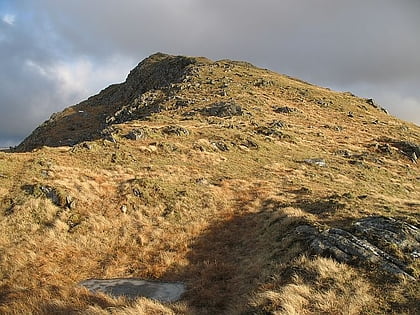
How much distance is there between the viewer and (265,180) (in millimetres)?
30922

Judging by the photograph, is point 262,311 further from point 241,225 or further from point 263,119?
Answer: point 263,119

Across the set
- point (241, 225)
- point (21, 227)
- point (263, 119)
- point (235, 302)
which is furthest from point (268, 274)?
point (263, 119)

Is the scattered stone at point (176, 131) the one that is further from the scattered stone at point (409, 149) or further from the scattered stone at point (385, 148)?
the scattered stone at point (409, 149)

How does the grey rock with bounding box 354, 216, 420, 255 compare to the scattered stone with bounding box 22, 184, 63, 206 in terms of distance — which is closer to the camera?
the grey rock with bounding box 354, 216, 420, 255

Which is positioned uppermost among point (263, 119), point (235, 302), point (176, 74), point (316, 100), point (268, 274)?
point (176, 74)

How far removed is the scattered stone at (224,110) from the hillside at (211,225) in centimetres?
1238

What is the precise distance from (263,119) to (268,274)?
154 ft

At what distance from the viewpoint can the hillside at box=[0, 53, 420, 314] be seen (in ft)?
40.1

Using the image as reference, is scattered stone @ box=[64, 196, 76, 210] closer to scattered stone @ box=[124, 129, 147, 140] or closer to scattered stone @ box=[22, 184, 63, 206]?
scattered stone @ box=[22, 184, 63, 206]

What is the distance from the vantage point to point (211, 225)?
69.6ft

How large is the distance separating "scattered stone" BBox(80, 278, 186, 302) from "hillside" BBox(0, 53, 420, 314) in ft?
1.61

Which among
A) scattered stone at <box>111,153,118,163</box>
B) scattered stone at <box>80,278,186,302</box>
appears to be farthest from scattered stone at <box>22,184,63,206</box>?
scattered stone at <box>111,153,118,163</box>

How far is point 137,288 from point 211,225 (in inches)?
300

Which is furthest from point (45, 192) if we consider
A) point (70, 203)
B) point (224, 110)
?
point (224, 110)
